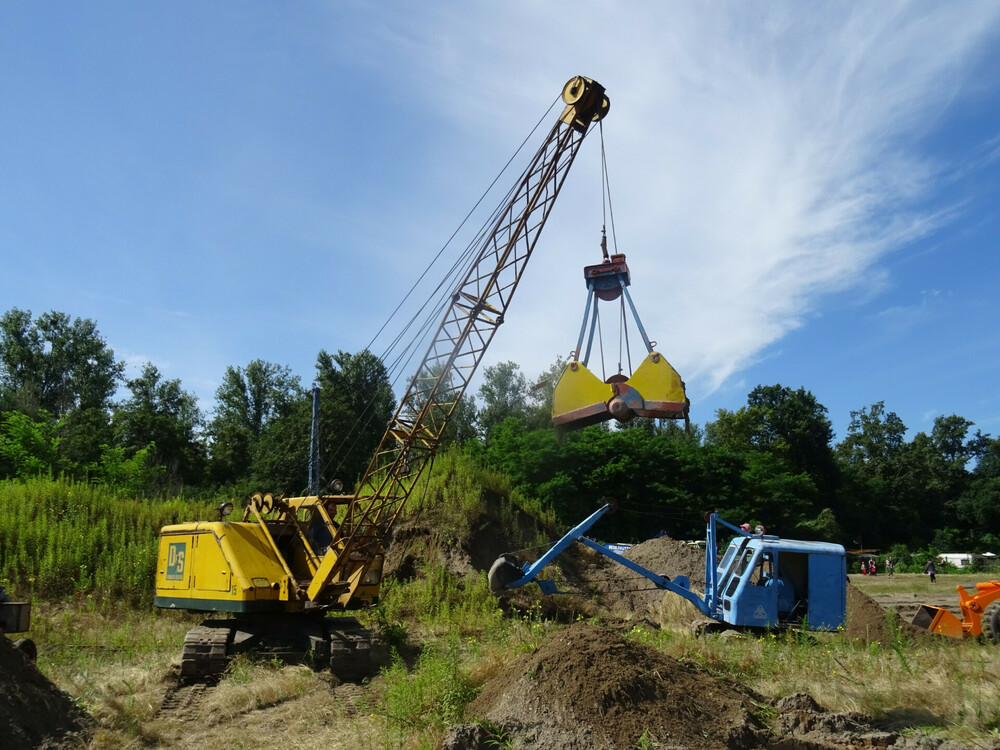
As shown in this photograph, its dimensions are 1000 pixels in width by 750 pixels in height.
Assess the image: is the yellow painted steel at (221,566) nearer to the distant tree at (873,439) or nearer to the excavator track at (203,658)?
the excavator track at (203,658)

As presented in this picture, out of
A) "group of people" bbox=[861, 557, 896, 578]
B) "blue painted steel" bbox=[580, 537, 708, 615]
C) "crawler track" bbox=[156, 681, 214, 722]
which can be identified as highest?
"blue painted steel" bbox=[580, 537, 708, 615]

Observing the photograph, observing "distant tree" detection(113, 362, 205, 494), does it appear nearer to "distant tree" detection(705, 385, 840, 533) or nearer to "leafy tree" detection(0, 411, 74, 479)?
"leafy tree" detection(0, 411, 74, 479)

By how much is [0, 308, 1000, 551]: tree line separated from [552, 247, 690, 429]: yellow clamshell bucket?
4420 millimetres

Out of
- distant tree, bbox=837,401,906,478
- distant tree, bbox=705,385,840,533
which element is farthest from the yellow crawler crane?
distant tree, bbox=837,401,906,478

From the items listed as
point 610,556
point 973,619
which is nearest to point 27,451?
point 610,556

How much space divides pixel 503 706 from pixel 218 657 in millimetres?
5283

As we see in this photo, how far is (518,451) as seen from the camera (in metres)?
32.0

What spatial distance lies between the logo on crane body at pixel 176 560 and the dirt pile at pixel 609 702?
250 inches

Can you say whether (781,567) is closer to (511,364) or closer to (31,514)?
(31,514)

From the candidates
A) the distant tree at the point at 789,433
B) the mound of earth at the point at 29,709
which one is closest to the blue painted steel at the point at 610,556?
the mound of earth at the point at 29,709

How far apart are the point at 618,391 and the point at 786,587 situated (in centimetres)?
446

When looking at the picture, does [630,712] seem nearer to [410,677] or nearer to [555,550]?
[410,677]

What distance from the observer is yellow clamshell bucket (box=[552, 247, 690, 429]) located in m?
10.0

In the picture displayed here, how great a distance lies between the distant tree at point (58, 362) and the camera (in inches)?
1944
